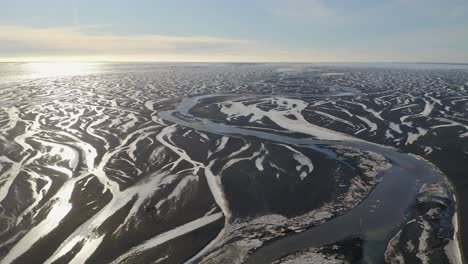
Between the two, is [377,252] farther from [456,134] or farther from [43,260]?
[456,134]

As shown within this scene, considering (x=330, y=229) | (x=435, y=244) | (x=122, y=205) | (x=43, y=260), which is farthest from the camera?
(x=122, y=205)

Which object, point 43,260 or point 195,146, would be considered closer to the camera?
point 43,260

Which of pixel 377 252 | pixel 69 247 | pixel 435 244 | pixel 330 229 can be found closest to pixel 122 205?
pixel 69 247

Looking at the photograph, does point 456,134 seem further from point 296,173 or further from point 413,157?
point 296,173

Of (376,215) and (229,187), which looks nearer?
(376,215)

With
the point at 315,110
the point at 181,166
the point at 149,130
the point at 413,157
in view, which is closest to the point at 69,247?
the point at 181,166

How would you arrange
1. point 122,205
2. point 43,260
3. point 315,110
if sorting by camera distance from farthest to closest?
point 315,110 < point 122,205 < point 43,260
